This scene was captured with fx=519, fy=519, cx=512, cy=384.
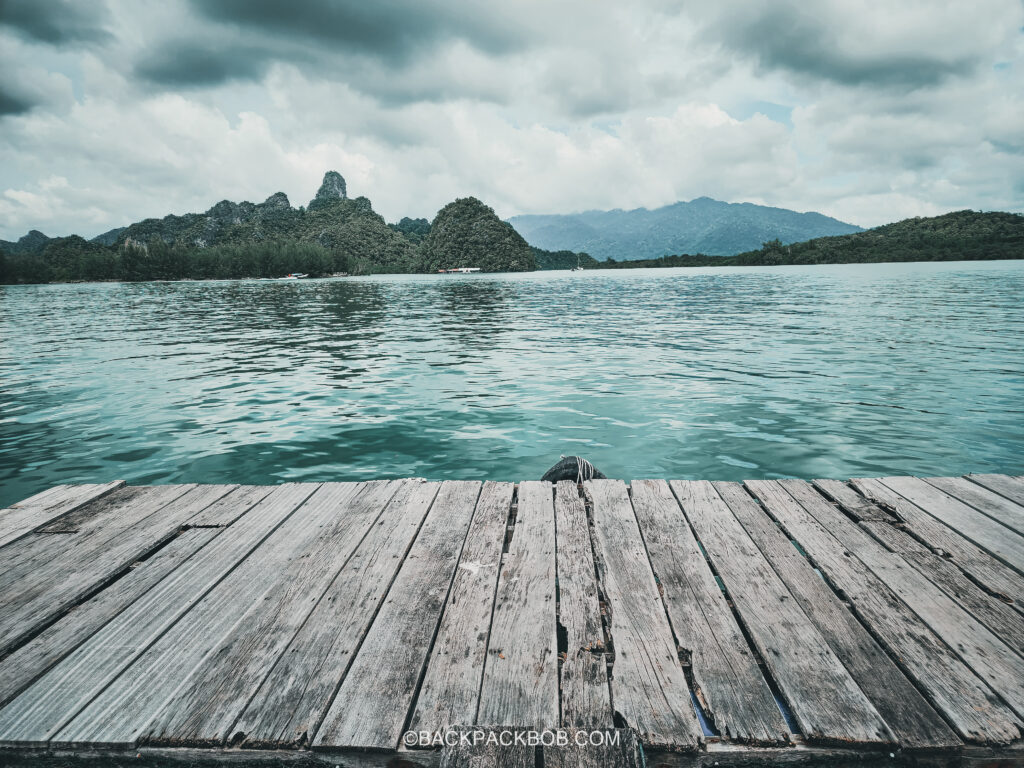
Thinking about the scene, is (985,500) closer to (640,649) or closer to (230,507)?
(640,649)

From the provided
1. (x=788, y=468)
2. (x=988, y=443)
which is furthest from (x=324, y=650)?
(x=988, y=443)

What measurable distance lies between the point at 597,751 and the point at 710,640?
3.06ft

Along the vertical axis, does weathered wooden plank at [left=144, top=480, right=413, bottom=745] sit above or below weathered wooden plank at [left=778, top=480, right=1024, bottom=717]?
above

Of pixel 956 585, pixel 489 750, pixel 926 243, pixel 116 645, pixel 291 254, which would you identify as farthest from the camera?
pixel 291 254

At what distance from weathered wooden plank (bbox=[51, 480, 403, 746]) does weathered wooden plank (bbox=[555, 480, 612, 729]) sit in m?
1.45

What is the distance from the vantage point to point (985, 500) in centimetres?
435

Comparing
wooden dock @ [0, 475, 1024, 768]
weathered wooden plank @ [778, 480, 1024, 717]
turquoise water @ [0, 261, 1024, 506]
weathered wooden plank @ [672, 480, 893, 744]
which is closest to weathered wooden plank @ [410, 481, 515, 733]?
wooden dock @ [0, 475, 1024, 768]

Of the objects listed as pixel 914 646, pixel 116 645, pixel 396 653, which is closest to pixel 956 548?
pixel 914 646

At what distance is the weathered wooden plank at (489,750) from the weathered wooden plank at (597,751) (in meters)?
0.09

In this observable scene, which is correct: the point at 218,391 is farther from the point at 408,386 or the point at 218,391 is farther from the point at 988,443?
the point at 988,443

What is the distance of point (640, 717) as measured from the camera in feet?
7.27

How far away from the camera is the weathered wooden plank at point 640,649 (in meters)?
2.18

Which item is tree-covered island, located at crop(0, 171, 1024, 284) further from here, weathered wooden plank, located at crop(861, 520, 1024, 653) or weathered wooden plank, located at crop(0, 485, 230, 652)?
weathered wooden plank, located at crop(861, 520, 1024, 653)

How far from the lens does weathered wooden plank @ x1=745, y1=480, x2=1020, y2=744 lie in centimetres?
219
